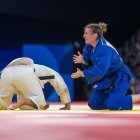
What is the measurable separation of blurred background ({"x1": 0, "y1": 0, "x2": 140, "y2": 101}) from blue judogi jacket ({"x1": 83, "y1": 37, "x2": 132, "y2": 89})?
387 centimetres

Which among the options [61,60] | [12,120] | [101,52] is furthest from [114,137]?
[61,60]

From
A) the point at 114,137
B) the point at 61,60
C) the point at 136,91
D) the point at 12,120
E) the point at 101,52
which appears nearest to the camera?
the point at 114,137

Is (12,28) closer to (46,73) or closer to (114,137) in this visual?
(46,73)

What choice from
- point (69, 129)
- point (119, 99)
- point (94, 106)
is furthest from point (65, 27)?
point (69, 129)

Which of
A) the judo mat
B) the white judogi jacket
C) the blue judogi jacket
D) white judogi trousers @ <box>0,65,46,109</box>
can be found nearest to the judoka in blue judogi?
the blue judogi jacket

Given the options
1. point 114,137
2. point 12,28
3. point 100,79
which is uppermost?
point 12,28

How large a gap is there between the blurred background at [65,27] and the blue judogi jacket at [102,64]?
387 cm

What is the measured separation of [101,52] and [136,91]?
5.19 meters

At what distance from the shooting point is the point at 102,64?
3.62 m

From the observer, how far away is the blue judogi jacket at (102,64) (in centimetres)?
363

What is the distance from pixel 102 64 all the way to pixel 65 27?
18.4 feet

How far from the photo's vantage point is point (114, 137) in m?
1.92

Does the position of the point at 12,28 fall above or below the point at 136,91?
above

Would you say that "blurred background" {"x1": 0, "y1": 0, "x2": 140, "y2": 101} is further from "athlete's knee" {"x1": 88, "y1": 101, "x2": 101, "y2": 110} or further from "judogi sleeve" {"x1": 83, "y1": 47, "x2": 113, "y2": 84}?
"judogi sleeve" {"x1": 83, "y1": 47, "x2": 113, "y2": 84}
